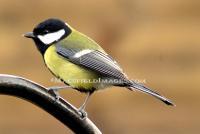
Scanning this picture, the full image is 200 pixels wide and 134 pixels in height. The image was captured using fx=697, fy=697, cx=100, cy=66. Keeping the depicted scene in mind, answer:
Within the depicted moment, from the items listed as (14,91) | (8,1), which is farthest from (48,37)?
(8,1)

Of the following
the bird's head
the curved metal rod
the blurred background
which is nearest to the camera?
the curved metal rod

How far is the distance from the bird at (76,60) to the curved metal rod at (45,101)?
40 centimetres

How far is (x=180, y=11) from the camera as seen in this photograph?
2.98 metres

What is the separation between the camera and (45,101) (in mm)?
1503

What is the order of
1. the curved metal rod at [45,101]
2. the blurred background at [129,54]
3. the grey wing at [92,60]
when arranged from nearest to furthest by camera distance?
the curved metal rod at [45,101]
the grey wing at [92,60]
the blurred background at [129,54]

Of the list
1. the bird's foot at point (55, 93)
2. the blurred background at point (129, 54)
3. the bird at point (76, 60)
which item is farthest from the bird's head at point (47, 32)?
the blurred background at point (129, 54)

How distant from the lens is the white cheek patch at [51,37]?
6.46 feet

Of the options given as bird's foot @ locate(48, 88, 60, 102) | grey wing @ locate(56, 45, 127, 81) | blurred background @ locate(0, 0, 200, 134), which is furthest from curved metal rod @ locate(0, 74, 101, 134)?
blurred background @ locate(0, 0, 200, 134)

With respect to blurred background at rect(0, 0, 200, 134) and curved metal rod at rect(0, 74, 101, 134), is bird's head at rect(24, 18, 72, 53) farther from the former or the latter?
blurred background at rect(0, 0, 200, 134)

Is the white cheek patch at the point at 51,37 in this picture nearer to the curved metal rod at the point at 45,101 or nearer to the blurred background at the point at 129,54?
the curved metal rod at the point at 45,101

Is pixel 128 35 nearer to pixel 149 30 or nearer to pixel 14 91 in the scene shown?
pixel 149 30

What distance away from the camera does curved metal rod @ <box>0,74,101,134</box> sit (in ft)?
4.71

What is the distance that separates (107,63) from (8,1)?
0.97 m

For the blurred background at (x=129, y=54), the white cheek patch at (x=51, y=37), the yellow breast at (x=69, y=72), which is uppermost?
the white cheek patch at (x=51, y=37)
